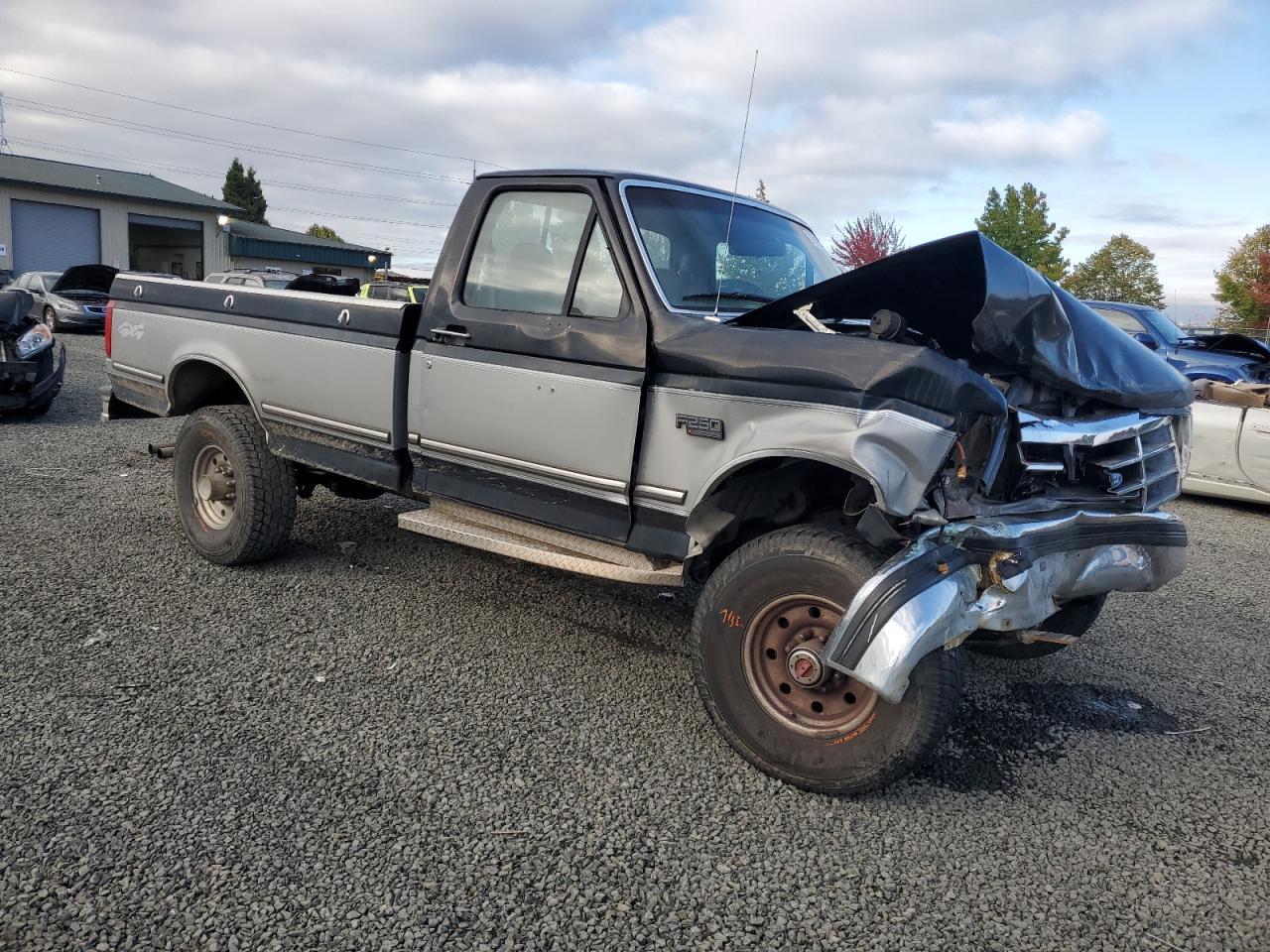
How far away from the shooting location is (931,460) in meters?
2.82

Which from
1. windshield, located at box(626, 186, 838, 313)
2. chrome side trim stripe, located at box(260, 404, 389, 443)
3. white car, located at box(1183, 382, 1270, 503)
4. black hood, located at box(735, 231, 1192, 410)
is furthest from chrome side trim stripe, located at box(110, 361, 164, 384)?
white car, located at box(1183, 382, 1270, 503)

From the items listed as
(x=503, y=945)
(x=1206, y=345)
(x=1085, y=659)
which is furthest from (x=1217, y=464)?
(x=503, y=945)

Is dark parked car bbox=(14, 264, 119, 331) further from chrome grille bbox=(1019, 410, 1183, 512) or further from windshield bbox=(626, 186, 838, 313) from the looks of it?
chrome grille bbox=(1019, 410, 1183, 512)

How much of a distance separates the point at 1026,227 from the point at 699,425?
115ft

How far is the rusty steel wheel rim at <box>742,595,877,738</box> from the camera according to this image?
9.98 ft

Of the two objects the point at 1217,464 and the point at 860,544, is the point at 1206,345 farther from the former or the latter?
the point at 860,544

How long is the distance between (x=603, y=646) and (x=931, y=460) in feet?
6.52

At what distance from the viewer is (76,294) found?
68.5ft

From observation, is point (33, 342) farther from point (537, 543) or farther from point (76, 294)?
point (76, 294)

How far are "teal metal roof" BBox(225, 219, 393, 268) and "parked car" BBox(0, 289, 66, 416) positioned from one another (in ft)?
105

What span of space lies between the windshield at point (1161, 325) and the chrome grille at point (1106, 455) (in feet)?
23.6

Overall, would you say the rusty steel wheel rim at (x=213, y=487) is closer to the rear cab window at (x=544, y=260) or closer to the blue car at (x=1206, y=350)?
the rear cab window at (x=544, y=260)

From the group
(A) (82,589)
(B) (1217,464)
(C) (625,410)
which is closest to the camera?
(C) (625,410)

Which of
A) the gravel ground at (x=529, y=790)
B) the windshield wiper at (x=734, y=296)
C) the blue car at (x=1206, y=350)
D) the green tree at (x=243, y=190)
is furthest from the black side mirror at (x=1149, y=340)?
the green tree at (x=243, y=190)
